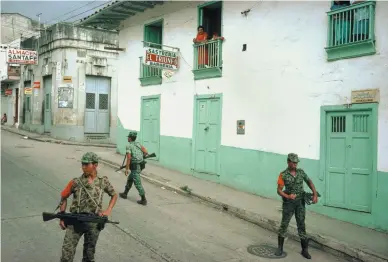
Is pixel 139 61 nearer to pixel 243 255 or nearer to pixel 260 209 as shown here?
pixel 260 209

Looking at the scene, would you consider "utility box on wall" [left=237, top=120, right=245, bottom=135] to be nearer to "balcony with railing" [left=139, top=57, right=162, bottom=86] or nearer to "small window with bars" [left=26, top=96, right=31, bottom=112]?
"balcony with railing" [left=139, top=57, right=162, bottom=86]

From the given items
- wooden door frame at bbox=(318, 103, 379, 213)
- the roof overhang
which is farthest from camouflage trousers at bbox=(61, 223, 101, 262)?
the roof overhang

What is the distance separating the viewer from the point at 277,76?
9.85m

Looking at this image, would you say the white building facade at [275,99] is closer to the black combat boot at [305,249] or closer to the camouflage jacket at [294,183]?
the black combat boot at [305,249]

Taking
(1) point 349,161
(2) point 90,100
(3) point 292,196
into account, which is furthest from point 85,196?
(2) point 90,100

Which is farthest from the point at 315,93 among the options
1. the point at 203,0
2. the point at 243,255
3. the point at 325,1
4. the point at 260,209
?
the point at 203,0

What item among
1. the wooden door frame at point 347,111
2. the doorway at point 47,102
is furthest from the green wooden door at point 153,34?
the doorway at point 47,102

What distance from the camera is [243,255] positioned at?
6051 mm

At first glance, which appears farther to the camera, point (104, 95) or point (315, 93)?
point (104, 95)

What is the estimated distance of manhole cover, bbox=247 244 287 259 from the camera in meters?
6.14

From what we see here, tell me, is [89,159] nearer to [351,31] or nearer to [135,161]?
[135,161]

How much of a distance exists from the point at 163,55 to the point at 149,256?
27.0ft

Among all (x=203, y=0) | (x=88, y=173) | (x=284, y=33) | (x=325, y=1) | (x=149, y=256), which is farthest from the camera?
(x=203, y=0)

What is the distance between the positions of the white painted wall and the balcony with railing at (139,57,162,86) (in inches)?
43.2
